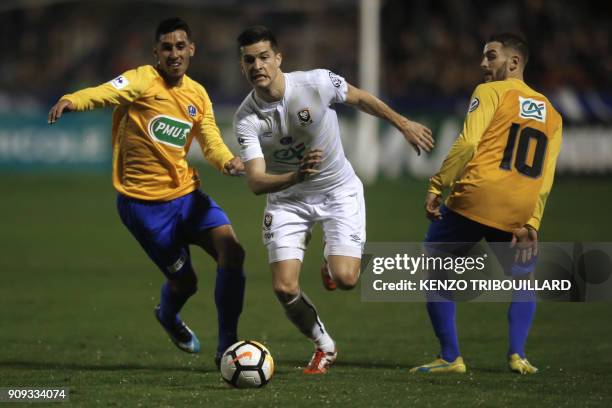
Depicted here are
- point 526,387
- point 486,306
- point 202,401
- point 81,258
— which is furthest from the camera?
point 81,258

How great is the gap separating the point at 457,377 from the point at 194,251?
7.87 meters

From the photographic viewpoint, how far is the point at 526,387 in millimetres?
6844

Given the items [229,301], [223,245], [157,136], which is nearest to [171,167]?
[157,136]

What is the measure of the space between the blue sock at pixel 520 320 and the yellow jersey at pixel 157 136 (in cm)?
216

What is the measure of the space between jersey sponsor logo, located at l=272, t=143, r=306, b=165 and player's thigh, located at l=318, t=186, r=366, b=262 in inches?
15.8

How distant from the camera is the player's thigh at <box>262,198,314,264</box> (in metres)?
7.64

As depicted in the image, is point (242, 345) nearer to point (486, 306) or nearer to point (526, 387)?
point (526, 387)

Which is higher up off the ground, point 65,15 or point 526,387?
point 65,15

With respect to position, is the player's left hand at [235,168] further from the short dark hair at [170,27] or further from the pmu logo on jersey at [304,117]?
the short dark hair at [170,27]

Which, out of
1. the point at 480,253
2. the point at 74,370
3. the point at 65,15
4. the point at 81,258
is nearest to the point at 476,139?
the point at 480,253

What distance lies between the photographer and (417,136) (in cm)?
718

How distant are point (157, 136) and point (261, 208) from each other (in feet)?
36.6

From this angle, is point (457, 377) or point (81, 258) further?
point (81, 258)

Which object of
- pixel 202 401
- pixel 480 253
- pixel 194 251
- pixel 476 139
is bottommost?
pixel 194 251
